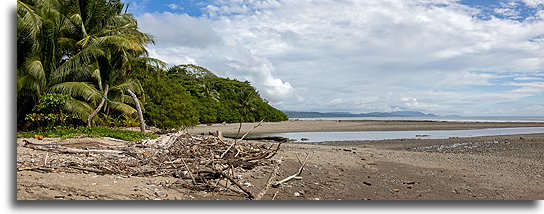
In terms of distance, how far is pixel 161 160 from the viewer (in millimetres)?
7652

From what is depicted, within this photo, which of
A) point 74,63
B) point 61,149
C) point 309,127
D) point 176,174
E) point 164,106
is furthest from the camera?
point 309,127

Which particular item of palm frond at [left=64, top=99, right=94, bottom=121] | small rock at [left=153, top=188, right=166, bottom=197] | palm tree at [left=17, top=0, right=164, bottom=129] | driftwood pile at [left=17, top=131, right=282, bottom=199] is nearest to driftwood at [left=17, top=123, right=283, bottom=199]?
driftwood pile at [left=17, top=131, right=282, bottom=199]

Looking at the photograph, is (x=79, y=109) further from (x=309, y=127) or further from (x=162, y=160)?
(x=309, y=127)

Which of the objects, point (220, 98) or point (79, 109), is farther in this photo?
point (220, 98)

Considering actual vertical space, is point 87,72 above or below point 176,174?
above

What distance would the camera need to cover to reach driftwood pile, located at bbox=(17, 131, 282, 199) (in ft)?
19.7

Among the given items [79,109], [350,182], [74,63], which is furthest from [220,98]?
[350,182]

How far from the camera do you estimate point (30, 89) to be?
980cm

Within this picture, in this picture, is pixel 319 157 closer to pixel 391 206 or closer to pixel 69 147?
pixel 391 206

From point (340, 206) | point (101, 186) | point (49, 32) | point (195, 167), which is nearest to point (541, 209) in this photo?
point (340, 206)

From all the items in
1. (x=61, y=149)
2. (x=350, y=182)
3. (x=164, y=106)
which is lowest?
(x=350, y=182)

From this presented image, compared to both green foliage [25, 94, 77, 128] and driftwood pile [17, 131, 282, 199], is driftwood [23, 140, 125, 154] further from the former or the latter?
green foliage [25, 94, 77, 128]

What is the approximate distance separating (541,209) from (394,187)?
7.73 ft

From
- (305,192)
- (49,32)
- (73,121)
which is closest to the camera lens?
(305,192)
